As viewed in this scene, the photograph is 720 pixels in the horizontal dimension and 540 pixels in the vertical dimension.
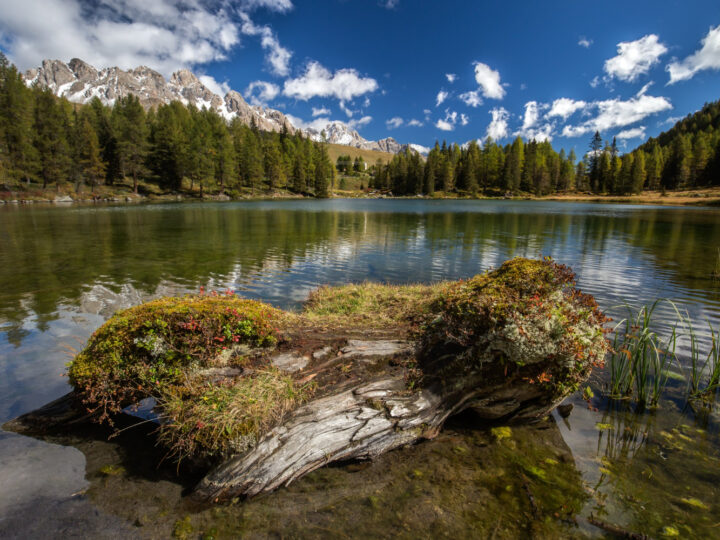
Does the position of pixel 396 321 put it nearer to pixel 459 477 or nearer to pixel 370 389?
pixel 370 389

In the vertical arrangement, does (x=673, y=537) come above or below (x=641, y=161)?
below

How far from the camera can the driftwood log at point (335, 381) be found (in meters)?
4.83

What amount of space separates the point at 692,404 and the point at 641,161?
159 metres

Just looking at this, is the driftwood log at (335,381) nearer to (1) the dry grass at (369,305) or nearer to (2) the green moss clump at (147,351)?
(2) the green moss clump at (147,351)

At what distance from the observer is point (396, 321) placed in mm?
9219

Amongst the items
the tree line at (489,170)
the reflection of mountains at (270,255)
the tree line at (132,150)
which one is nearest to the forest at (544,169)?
the tree line at (489,170)

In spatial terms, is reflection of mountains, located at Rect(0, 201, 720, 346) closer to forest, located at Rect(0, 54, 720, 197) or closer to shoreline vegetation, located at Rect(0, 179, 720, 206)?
shoreline vegetation, located at Rect(0, 179, 720, 206)

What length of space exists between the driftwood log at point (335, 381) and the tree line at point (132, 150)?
94931 millimetres

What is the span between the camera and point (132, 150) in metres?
93.7

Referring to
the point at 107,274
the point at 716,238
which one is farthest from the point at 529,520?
the point at 716,238

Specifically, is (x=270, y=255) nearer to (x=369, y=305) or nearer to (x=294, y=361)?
(x=369, y=305)

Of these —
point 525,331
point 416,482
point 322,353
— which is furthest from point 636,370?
point 322,353

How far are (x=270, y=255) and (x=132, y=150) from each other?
9514cm

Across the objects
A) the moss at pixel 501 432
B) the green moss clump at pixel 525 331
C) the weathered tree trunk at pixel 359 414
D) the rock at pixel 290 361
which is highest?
the green moss clump at pixel 525 331
